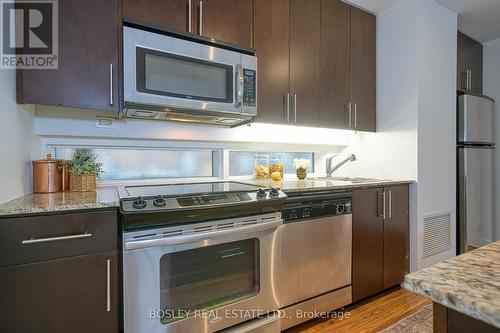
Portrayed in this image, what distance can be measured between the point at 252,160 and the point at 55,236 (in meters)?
1.61

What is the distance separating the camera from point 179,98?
1.54 meters

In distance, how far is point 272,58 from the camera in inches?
77.7

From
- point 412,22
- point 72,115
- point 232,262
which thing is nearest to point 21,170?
point 72,115

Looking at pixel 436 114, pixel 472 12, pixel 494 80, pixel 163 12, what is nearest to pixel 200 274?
pixel 163 12

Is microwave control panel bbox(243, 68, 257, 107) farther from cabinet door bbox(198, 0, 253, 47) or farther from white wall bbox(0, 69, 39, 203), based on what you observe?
white wall bbox(0, 69, 39, 203)

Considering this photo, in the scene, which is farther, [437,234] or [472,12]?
[472,12]

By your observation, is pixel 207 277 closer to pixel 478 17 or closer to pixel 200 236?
pixel 200 236

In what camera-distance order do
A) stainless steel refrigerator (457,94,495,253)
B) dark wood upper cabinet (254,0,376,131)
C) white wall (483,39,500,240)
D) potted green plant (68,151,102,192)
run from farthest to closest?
1. white wall (483,39,500,240)
2. stainless steel refrigerator (457,94,495,253)
3. dark wood upper cabinet (254,0,376,131)
4. potted green plant (68,151,102,192)

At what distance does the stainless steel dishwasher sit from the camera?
170 cm

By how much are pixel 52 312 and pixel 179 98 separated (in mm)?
1137

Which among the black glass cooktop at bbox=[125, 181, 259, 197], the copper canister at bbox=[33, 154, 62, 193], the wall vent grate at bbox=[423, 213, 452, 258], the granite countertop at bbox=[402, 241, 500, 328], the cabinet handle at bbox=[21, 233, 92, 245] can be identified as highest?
the copper canister at bbox=[33, 154, 62, 193]

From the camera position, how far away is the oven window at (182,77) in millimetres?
1457

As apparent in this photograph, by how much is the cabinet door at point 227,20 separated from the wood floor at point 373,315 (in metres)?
1.96

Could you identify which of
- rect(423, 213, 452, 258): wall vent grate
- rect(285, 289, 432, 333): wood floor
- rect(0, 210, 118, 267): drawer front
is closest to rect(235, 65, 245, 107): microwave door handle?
rect(0, 210, 118, 267): drawer front
